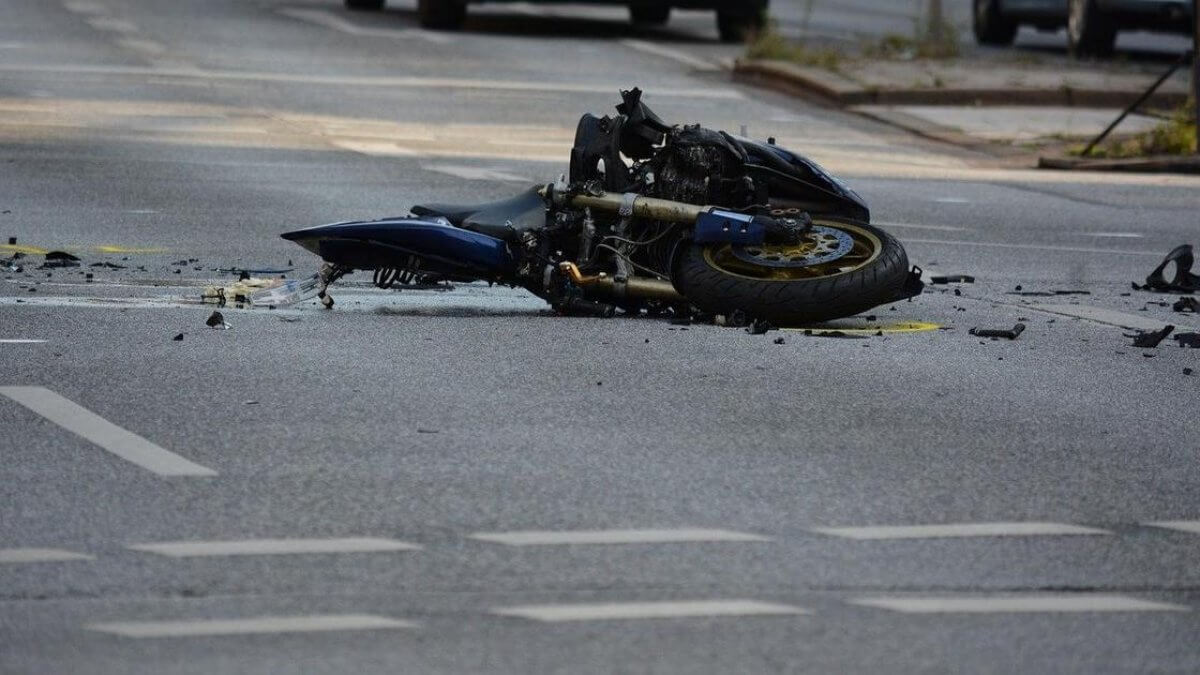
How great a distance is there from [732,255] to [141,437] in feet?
10.8

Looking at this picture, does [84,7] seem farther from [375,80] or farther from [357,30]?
[375,80]

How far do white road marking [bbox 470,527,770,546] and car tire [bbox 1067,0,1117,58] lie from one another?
2386 centimetres

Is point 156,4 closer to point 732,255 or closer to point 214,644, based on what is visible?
point 732,255

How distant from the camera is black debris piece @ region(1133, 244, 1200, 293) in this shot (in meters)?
12.2

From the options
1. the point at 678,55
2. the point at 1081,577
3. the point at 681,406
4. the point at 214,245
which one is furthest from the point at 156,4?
the point at 1081,577

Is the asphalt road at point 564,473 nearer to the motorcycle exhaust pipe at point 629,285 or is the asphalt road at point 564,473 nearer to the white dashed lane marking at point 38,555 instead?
the white dashed lane marking at point 38,555

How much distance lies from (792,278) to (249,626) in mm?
4966

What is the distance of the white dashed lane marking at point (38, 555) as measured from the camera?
6090mm

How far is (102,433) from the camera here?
7652mm

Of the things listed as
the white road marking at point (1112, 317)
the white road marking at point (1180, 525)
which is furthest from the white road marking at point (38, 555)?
the white road marking at point (1112, 317)

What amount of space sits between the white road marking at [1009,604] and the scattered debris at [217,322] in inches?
180

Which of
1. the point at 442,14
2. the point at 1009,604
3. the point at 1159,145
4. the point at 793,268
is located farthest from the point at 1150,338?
the point at 442,14

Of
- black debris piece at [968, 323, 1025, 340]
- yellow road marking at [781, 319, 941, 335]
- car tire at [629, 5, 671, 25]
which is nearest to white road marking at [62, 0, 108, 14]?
car tire at [629, 5, 671, 25]

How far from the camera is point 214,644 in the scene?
211 inches
